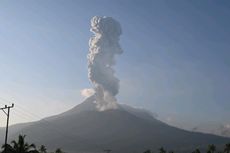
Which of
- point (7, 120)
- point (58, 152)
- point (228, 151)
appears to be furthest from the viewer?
point (228, 151)

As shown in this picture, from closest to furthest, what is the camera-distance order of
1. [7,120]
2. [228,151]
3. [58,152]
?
[7,120] → [58,152] → [228,151]

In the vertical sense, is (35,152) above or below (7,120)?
below

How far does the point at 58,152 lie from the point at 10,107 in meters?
67.5

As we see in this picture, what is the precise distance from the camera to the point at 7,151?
65250 millimetres

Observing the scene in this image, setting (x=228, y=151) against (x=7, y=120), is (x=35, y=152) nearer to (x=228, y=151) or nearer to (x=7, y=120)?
(x=7, y=120)

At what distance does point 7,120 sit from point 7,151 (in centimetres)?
470

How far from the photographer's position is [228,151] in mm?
161500

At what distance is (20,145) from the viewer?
67500 millimetres

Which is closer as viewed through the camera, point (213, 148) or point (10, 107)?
point (10, 107)

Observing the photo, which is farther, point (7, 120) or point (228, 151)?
point (228, 151)

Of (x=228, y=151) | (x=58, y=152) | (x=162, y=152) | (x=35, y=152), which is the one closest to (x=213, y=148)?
(x=228, y=151)

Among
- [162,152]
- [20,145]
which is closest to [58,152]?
[162,152]

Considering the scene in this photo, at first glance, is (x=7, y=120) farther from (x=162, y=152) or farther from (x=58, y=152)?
(x=162, y=152)

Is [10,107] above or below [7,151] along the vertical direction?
above
